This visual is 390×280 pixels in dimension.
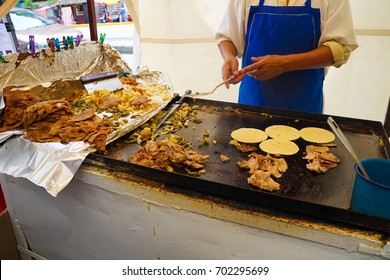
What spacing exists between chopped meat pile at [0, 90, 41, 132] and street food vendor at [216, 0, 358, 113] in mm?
1071

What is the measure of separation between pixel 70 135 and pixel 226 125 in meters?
0.76

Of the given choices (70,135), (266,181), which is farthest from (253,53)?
(70,135)

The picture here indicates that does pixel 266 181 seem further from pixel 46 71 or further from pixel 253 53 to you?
pixel 46 71

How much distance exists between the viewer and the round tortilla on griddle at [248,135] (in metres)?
1.38

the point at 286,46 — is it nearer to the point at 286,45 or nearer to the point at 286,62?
the point at 286,45

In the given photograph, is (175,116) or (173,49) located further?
(173,49)

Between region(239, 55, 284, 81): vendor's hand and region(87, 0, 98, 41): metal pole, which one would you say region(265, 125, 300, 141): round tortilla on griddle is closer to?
region(239, 55, 284, 81): vendor's hand

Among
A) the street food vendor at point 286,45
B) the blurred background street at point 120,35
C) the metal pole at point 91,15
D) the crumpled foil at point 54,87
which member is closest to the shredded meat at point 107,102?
the crumpled foil at point 54,87

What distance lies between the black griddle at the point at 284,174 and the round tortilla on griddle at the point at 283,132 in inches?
1.9

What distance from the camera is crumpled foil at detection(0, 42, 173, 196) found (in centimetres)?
118

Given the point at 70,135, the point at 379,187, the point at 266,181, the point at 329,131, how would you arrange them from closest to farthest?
the point at 379,187 < the point at 266,181 < the point at 70,135 < the point at 329,131

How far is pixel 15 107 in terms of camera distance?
1500 millimetres

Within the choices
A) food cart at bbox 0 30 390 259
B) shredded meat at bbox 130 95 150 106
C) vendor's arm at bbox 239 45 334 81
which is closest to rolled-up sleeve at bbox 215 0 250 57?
vendor's arm at bbox 239 45 334 81
